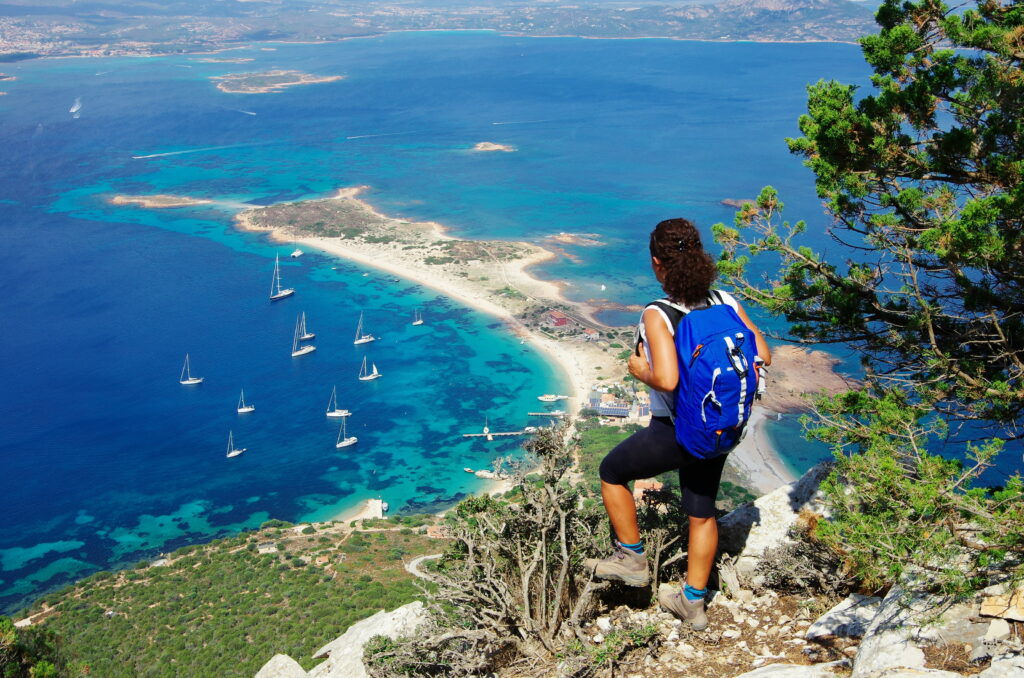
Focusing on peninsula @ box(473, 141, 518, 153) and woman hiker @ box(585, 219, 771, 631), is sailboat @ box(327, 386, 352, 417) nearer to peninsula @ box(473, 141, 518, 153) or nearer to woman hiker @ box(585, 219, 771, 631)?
woman hiker @ box(585, 219, 771, 631)

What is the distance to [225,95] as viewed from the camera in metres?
101

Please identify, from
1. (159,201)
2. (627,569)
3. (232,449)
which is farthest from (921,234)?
(159,201)

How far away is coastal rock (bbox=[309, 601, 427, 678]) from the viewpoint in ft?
19.4

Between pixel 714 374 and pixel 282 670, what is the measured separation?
6.14 m

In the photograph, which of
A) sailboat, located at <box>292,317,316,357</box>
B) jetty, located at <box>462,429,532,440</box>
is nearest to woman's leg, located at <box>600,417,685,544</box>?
jetty, located at <box>462,429,532,440</box>

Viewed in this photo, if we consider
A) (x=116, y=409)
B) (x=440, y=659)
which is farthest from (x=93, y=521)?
(x=440, y=659)

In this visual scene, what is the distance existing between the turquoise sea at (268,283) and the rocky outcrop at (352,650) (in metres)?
16.7

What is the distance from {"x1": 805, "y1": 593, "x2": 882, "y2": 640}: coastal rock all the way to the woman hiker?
1.77 ft

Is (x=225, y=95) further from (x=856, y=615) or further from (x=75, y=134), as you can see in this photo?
(x=856, y=615)

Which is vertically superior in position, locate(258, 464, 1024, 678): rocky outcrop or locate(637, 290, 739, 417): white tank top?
locate(637, 290, 739, 417): white tank top

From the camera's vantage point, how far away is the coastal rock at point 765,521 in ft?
14.9

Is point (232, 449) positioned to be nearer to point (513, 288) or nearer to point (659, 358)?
point (513, 288)

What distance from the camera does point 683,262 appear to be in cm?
293

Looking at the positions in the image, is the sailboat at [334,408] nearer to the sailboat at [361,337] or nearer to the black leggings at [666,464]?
the sailboat at [361,337]
